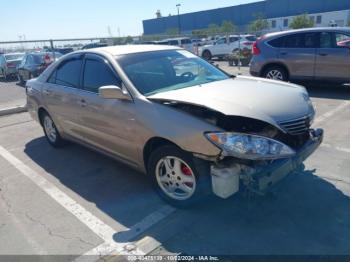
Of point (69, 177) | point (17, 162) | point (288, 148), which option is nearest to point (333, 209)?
point (288, 148)

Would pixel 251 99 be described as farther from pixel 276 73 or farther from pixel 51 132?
pixel 276 73

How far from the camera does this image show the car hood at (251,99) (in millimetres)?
2959

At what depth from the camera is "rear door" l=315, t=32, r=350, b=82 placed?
26.2 ft

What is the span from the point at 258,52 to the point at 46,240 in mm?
7997

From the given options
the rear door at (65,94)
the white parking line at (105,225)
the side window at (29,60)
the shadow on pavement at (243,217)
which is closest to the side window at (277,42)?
the shadow on pavement at (243,217)

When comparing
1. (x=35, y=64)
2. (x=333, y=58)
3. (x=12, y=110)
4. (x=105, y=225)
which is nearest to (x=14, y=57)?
(x=35, y=64)

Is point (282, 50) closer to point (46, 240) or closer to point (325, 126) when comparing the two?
point (325, 126)

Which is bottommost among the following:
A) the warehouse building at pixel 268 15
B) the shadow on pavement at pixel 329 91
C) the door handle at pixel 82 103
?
the shadow on pavement at pixel 329 91

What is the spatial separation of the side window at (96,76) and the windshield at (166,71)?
203 millimetres

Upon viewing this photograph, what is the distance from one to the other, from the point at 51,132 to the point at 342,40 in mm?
7440

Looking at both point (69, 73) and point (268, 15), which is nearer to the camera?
point (69, 73)

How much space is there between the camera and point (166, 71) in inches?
162

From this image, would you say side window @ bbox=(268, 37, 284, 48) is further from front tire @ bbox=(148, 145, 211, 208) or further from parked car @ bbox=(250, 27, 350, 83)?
front tire @ bbox=(148, 145, 211, 208)

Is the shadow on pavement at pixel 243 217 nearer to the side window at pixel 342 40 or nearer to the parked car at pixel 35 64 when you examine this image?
the side window at pixel 342 40
